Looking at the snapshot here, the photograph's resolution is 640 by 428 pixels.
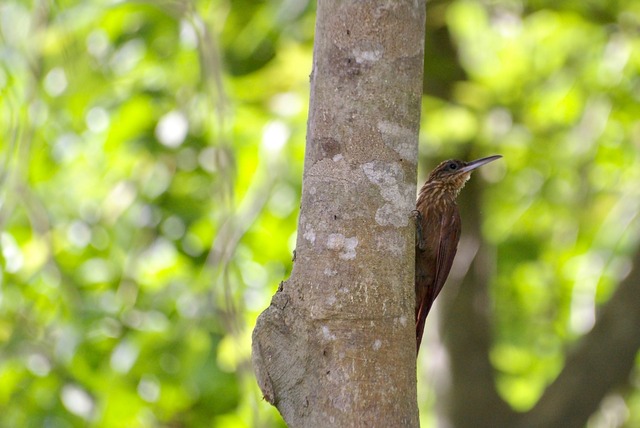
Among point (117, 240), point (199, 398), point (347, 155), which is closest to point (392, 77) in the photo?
point (347, 155)

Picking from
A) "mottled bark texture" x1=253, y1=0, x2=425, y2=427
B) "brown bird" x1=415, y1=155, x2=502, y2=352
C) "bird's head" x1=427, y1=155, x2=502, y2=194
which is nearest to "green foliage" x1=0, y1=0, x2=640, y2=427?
"bird's head" x1=427, y1=155, x2=502, y2=194

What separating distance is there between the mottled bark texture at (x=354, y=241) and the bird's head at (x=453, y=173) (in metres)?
1.78

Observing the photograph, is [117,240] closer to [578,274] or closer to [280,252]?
[280,252]

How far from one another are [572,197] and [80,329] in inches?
127

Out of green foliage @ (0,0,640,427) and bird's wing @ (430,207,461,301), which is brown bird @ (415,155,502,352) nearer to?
bird's wing @ (430,207,461,301)

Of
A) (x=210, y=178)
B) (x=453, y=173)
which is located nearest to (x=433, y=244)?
(x=453, y=173)

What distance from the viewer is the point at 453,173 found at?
3.65m

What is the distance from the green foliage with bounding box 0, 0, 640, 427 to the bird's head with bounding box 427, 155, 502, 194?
601mm

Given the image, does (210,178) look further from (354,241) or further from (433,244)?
(354,241)

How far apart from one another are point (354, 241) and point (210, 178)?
2.77m

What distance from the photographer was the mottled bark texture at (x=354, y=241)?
1.67m

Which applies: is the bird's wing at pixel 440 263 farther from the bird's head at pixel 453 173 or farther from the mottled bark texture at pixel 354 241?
the mottled bark texture at pixel 354 241

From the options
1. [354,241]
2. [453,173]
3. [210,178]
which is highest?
[354,241]

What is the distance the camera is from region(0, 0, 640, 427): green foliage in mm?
3664
